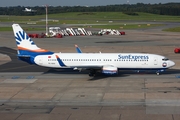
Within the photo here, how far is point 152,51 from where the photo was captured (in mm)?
86062

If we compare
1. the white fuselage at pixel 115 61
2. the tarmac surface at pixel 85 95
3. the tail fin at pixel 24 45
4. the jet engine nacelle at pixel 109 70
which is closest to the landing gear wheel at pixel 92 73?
the tarmac surface at pixel 85 95

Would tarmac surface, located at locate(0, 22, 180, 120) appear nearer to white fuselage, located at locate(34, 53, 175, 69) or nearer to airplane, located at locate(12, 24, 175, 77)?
airplane, located at locate(12, 24, 175, 77)

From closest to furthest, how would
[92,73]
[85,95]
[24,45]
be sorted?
[85,95] < [92,73] < [24,45]

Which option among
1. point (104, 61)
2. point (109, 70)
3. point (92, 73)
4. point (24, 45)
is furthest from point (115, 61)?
point (24, 45)

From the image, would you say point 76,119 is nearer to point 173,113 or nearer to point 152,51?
point 173,113

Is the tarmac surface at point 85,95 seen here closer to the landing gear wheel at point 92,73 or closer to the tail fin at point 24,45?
the landing gear wheel at point 92,73

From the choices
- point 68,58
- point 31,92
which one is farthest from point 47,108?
point 68,58

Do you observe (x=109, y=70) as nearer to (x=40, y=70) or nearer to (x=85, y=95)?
(x=85, y=95)

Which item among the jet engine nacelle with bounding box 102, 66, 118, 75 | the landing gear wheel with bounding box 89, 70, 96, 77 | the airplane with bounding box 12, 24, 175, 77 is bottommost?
the landing gear wheel with bounding box 89, 70, 96, 77

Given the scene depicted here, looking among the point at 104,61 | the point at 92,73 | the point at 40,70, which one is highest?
the point at 104,61

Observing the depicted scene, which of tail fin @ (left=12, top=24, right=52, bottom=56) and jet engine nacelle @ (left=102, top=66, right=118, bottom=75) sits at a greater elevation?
tail fin @ (left=12, top=24, right=52, bottom=56)

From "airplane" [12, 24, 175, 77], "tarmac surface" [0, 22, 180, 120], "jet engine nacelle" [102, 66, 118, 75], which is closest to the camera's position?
"tarmac surface" [0, 22, 180, 120]


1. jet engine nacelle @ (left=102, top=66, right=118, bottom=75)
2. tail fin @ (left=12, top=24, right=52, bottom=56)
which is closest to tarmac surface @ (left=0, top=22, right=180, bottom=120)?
jet engine nacelle @ (left=102, top=66, right=118, bottom=75)

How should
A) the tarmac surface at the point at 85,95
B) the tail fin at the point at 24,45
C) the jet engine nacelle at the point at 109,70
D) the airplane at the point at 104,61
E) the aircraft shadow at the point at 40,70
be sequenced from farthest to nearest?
the aircraft shadow at the point at 40,70, the tail fin at the point at 24,45, the airplane at the point at 104,61, the jet engine nacelle at the point at 109,70, the tarmac surface at the point at 85,95
